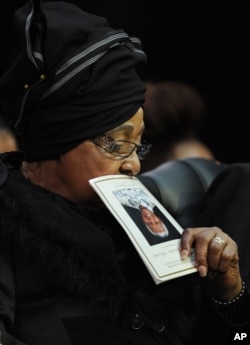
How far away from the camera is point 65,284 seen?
1.84 metres

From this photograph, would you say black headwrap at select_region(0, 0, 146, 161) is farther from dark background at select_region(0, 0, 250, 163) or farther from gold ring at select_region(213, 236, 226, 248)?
dark background at select_region(0, 0, 250, 163)

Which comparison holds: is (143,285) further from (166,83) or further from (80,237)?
(166,83)

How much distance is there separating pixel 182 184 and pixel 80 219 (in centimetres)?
68

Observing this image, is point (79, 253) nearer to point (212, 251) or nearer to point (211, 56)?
point (212, 251)

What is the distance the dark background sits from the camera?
410 cm

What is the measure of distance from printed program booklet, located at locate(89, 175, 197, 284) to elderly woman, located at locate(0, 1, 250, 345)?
4 cm

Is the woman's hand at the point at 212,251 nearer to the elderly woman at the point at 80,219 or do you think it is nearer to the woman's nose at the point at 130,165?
the elderly woman at the point at 80,219

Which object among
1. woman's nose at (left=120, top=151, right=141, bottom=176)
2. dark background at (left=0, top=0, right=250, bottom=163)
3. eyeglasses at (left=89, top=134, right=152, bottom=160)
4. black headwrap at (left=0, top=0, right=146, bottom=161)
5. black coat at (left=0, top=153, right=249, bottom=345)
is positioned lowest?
dark background at (left=0, top=0, right=250, bottom=163)

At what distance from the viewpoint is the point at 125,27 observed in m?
3.80

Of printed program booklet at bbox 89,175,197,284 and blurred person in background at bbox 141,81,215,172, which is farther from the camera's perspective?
blurred person in background at bbox 141,81,215,172

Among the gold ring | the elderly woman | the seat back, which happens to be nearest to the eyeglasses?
the elderly woman

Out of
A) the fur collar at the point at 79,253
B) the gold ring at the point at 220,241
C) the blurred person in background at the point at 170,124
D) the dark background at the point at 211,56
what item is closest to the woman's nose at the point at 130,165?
the fur collar at the point at 79,253

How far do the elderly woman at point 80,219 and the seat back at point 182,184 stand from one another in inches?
15.8

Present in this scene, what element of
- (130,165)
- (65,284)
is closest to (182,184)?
(130,165)
